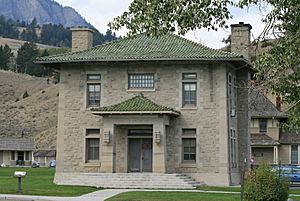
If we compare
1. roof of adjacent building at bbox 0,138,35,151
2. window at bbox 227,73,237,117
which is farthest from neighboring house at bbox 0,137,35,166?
window at bbox 227,73,237,117

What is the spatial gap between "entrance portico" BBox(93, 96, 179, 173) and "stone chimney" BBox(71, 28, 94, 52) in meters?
6.72

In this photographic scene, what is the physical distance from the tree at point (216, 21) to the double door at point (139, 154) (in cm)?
2360

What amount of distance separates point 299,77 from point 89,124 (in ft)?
75.9

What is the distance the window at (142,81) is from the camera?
43469 mm

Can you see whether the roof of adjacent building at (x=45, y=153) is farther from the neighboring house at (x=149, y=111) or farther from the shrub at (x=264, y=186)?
the shrub at (x=264, y=186)

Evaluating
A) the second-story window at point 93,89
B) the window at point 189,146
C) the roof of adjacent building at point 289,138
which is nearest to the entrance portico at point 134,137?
the window at point 189,146

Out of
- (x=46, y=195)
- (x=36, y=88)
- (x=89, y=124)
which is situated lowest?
(x=46, y=195)

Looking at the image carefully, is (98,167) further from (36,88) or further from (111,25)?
(36,88)

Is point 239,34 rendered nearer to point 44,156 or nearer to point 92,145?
point 92,145

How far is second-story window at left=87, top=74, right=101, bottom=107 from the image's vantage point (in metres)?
44.1

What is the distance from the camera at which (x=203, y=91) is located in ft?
141

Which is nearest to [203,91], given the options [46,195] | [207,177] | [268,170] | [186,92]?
[186,92]

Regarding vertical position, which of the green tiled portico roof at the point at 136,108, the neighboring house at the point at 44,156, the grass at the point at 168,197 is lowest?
the grass at the point at 168,197

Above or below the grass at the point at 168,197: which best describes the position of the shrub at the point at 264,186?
above
